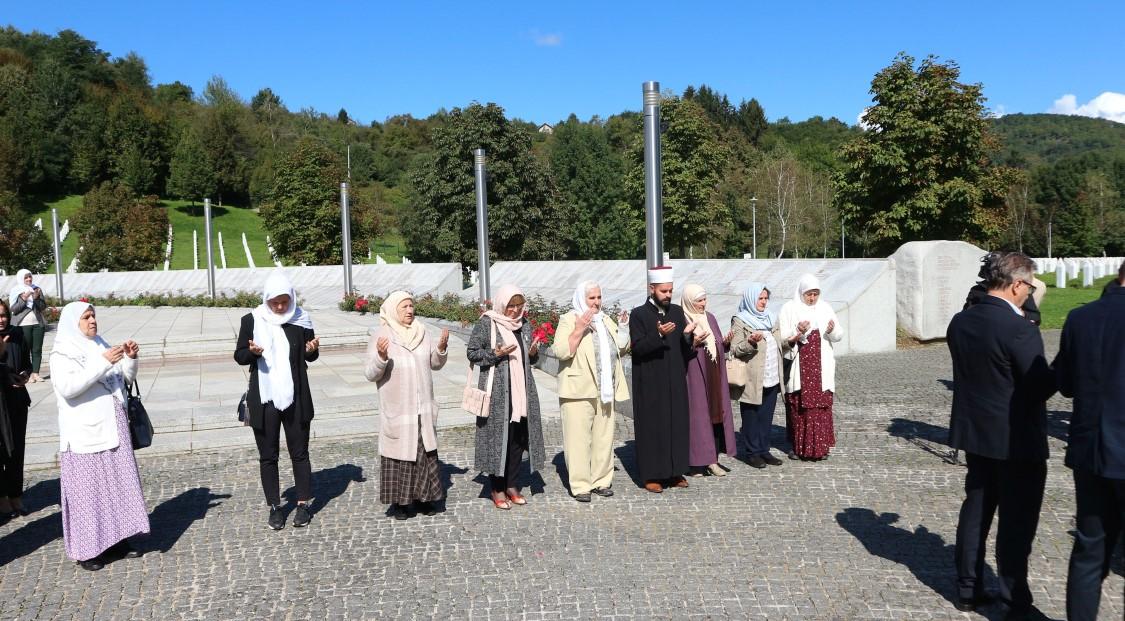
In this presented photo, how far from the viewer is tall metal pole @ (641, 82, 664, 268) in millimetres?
8961

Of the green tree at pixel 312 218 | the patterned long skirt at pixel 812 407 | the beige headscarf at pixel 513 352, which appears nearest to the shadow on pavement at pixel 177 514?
the beige headscarf at pixel 513 352

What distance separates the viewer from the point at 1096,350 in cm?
345

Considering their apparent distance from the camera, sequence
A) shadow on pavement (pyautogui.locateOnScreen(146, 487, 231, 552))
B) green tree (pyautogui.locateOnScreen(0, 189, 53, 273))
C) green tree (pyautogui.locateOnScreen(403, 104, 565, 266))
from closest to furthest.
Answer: shadow on pavement (pyautogui.locateOnScreen(146, 487, 231, 552)) < green tree (pyautogui.locateOnScreen(0, 189, 53, 273)) < green tree (pyautogui.locateOnScreen(403, 104, 565, 266))

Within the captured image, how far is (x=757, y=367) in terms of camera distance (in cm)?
756

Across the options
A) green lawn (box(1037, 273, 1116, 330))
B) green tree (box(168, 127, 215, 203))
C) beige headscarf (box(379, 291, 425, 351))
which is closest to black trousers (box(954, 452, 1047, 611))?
beige headscarf (box(379, 291, 425, 351))

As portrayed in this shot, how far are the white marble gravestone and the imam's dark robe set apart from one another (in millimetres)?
9904

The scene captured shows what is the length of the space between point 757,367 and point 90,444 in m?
5.19

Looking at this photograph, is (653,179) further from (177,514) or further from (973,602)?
(973,602)

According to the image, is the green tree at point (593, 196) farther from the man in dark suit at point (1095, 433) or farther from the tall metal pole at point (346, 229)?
the man in dark suit at point (1095, 433)

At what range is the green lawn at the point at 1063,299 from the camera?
1958 cm

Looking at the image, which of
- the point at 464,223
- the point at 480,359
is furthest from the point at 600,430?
the point at 464,223

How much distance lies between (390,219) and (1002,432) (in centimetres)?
7062

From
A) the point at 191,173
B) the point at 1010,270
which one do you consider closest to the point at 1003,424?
the point at 1010,270

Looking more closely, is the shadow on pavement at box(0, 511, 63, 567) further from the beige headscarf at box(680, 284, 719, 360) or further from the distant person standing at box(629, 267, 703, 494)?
the beige headscarf at box(680, 284, 719, 360)
